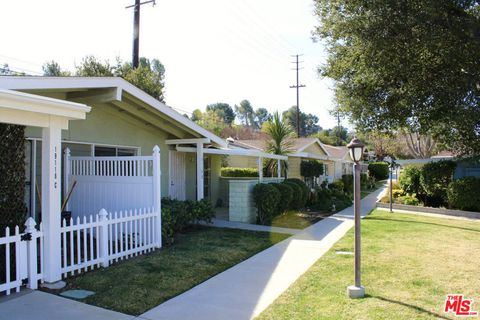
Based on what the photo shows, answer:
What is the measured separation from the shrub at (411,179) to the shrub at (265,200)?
387 inches

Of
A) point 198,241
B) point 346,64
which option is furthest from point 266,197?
point 346,64

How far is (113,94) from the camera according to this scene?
8.29m

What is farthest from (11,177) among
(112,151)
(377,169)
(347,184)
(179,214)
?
(377,169)

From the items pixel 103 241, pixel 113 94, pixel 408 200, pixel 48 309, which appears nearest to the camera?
pixel 48 309

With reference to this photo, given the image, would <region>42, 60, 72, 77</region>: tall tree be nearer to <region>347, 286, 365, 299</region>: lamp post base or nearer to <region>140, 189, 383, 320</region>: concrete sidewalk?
<region>140, 189, 383, 320</region>: concrete sidewalk

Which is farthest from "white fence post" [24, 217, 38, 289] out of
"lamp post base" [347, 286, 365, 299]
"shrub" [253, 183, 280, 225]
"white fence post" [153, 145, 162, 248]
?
"shrub" [253, 183, 280, 225]

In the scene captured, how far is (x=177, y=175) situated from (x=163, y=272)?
6.35 metres

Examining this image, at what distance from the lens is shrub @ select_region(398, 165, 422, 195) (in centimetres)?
1866

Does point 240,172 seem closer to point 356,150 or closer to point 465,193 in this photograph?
point 465,193

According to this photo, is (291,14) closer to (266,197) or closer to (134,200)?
(266,197)

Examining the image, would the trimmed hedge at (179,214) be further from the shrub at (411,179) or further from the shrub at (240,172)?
the shrub at (411,179)

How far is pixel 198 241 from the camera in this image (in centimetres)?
880

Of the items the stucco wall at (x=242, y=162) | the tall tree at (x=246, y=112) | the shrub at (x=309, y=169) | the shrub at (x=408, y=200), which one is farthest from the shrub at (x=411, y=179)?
the tall tree at (x=246, y=112)

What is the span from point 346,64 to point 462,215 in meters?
9.65
